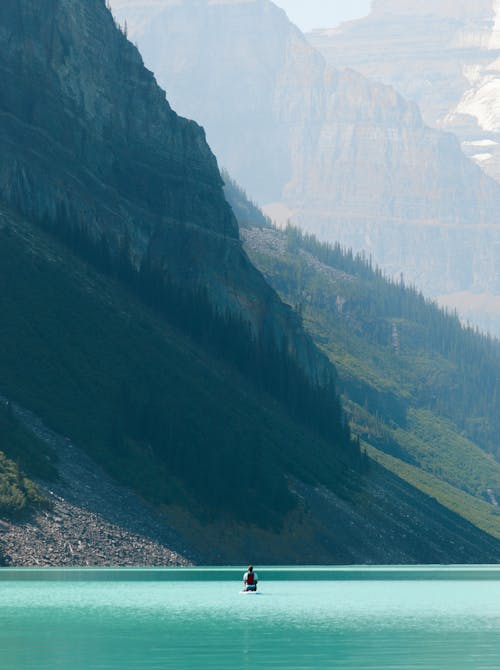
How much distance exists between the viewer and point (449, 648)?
80562 millimetres

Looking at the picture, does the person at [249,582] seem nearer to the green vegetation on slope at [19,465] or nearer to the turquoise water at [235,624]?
the turquoise water at [235,624]

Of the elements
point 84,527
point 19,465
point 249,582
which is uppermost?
point 19,465

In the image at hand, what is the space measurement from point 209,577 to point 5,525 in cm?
2280

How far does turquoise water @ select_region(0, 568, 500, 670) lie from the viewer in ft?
244

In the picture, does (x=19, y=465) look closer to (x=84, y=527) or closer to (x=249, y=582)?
(x=84, y=527)

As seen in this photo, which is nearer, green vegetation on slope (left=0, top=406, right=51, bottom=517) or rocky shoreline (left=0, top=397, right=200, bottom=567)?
rocky shoreline (left=0, top=397, right=200, bottom=567)

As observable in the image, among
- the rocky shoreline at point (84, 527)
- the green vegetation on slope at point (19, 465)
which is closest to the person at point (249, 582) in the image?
the rocky shoreline at point (84, 527)

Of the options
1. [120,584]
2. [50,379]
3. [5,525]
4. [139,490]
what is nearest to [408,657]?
[120,584]

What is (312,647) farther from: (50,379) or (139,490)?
(50,379)

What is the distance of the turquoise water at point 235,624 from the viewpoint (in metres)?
74.4

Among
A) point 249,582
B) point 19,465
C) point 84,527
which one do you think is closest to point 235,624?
point 249,582

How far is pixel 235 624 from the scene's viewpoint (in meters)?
93.1

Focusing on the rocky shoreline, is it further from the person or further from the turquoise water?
the person

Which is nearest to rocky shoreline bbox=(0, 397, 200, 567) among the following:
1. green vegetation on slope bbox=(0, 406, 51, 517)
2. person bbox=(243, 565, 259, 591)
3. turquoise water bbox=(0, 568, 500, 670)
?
green vegetation on slope bbox=(0, 406, 51, 517)
